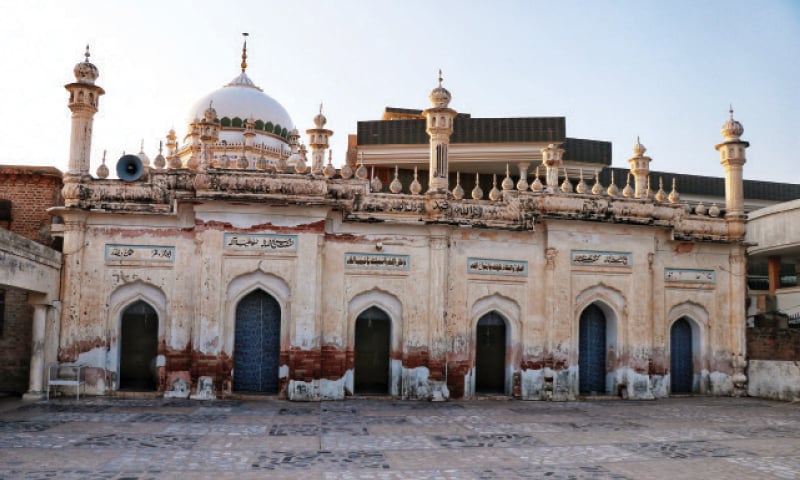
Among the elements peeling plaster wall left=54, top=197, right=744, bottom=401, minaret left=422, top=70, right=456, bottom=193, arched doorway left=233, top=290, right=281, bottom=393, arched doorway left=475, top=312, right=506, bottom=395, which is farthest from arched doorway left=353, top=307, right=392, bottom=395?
minaret left=422, top=70, right=456, bottom=193

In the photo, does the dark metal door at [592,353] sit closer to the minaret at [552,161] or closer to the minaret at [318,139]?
the minaret at [552,161]

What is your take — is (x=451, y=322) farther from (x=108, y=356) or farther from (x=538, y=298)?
(x=108, y=356)

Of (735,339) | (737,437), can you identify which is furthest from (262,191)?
(735,339)

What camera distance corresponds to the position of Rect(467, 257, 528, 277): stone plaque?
1686cm

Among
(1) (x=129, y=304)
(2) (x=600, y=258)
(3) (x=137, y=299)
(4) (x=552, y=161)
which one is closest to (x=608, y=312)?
(2) (x=600, y=258)

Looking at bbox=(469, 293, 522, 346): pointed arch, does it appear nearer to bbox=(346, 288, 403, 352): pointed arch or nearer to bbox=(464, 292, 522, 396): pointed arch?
bbox=(464, 292, 522, 396): pointed arch

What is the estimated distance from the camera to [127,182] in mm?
15969

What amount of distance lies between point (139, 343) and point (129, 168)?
4081 mm

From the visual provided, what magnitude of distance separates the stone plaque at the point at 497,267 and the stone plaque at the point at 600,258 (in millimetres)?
1313

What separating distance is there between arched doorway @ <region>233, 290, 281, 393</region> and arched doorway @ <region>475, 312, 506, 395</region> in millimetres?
4943

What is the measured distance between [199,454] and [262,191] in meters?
7.56

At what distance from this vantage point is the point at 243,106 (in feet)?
74.4

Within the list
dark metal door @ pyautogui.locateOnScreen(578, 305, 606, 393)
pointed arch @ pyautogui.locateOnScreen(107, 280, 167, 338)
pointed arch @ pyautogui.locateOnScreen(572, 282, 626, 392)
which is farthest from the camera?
dark metal door @ pyautogui.locateOnScreen(578, 305, 606, 393)

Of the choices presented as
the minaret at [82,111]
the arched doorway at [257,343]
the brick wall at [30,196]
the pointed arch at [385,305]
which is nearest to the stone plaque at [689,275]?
the pointed arch at [385,305]
